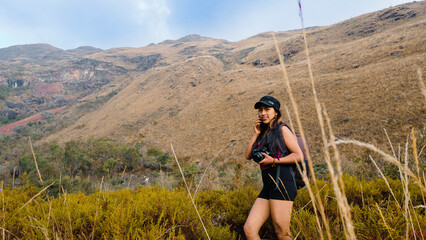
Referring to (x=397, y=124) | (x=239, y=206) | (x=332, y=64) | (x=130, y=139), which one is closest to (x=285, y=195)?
(x=239, y=206)

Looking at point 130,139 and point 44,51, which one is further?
point 44,51

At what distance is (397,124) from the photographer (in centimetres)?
1048

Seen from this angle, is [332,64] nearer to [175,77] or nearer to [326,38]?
[326,38]

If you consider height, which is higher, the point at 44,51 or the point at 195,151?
the point at 44,51

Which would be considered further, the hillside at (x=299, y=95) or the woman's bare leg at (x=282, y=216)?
the hillside at (x=299, y=95)

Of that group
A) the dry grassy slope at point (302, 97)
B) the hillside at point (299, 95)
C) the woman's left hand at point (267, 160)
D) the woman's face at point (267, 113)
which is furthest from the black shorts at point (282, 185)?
the hillside at point (299, 95)

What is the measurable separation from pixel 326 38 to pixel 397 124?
35.9 metres

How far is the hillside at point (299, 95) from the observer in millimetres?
12367

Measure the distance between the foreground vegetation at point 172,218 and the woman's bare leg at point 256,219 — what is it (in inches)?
13.3

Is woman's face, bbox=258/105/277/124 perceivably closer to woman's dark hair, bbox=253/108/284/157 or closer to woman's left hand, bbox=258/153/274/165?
woman's dark hair, bbox=253/108/284/157

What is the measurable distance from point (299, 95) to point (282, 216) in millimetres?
19778

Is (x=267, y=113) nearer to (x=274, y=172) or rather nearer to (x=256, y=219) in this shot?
(x=274, y=172)

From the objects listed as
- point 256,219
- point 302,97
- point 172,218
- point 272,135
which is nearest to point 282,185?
point 256,219

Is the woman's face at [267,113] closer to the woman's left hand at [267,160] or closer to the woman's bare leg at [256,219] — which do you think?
the woman's left hand at [267,160]
